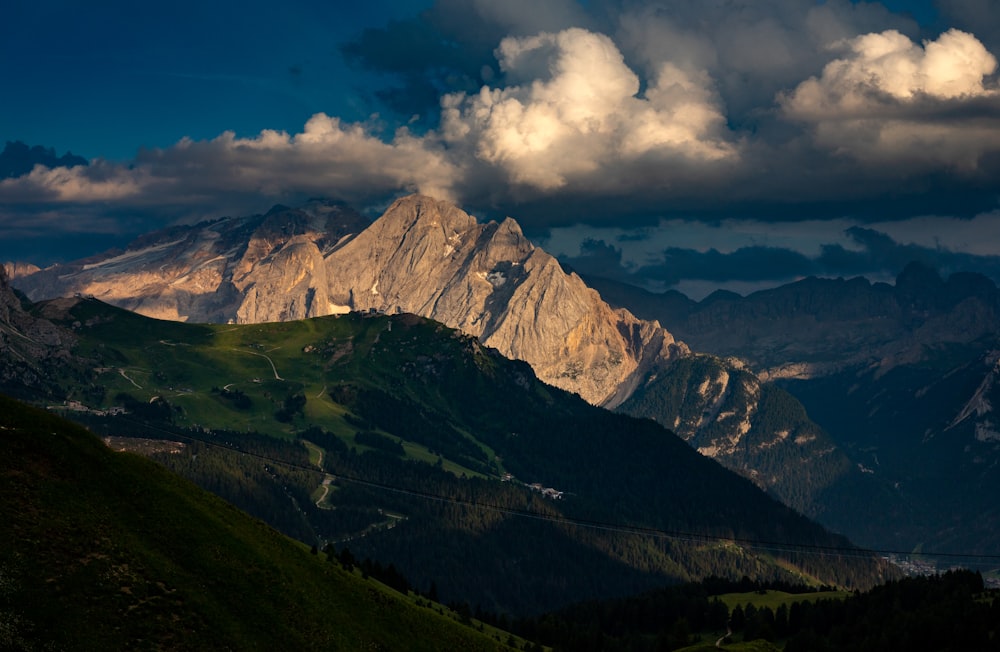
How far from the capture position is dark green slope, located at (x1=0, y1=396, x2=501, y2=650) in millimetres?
120312

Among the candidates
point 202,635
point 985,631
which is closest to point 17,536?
point 202,635

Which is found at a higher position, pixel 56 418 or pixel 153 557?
pixel 56 418

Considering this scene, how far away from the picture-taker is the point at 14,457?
454 ft

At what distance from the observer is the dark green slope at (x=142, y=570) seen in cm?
12031

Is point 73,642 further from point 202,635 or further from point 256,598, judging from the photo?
point 256,598

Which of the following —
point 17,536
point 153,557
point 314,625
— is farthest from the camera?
point 314,625

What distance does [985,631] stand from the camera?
193 meters

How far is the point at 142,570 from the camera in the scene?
132125 mm

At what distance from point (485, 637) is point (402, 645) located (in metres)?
29.9

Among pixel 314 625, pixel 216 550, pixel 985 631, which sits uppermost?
pixel 216 550

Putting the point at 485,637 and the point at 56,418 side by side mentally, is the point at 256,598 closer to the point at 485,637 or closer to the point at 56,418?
the point at 56,418

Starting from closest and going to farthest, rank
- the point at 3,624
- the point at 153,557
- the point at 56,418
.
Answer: the point at 3,624 → the point at 153,557 → the point at 56,418

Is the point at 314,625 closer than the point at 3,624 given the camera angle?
No

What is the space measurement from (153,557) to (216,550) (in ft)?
36.9
